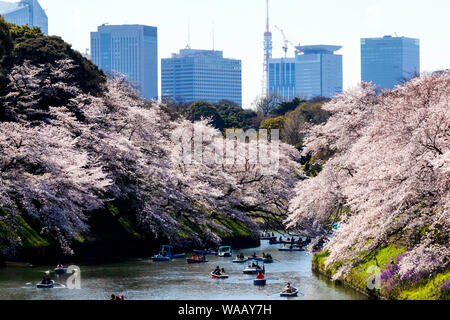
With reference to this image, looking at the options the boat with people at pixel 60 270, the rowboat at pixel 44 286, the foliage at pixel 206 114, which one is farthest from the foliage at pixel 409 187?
the foliage at pixel 206 114

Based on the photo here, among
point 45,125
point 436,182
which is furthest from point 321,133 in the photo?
point 436,182

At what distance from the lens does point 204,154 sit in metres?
71.9

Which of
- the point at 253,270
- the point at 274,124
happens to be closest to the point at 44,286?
the point at 253,270

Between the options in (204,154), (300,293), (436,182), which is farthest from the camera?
(204,154)

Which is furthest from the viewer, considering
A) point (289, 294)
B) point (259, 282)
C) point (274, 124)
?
point (274, 124)

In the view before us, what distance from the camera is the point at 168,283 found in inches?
1789

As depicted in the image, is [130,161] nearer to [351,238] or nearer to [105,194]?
[105,194]

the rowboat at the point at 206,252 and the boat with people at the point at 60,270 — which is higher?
the boat with people at the point at 60,270

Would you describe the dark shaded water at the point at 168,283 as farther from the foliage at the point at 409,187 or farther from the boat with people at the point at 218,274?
the foliage at the point at 409,187

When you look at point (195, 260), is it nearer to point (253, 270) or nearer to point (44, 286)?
point (253, 270)

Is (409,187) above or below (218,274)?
above

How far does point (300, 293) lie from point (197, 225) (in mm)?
24502

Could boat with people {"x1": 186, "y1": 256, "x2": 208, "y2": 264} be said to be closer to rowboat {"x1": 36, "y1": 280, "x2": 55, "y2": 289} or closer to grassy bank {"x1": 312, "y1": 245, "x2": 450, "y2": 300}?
grassy bank {"x1": 312, "y1": 245, "x2": 450, "y2": 300}

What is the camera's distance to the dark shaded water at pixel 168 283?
40562 millimetres
